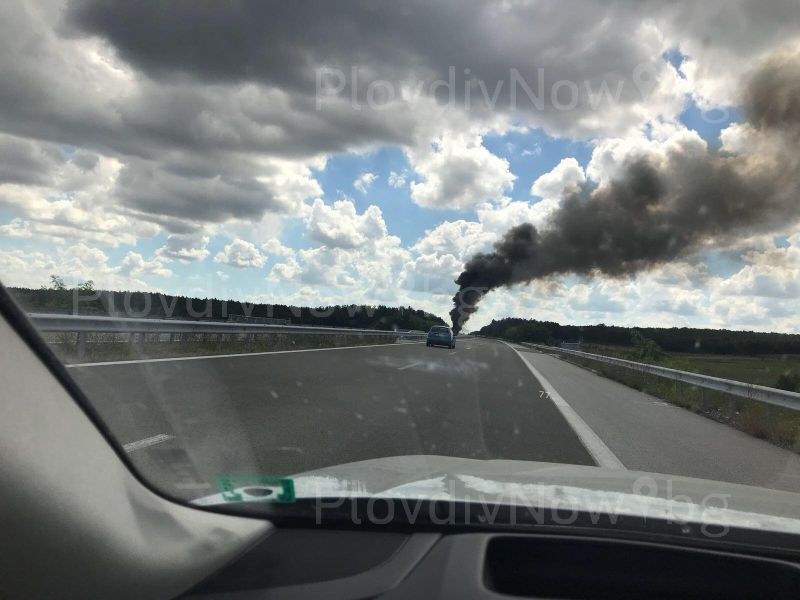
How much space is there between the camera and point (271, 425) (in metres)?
8.05

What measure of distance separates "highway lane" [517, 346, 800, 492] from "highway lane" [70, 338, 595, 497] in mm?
664

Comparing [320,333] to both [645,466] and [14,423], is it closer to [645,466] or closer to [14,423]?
[645,466]

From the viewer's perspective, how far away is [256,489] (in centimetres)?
278

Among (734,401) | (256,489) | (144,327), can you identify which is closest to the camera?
(256,489)

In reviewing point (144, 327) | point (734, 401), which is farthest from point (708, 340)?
point (144, 327)

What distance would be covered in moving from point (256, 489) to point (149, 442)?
156 inches

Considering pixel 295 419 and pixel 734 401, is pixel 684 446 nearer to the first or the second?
pixel 295 419

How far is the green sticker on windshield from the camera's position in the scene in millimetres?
2701

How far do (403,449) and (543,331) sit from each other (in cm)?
9746

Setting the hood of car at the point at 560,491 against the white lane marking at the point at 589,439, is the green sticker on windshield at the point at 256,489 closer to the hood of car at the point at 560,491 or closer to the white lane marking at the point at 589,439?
the hood of car at the point at 560,491

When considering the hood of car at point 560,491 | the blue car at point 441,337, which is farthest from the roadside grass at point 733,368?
the hood of car at point 560,491

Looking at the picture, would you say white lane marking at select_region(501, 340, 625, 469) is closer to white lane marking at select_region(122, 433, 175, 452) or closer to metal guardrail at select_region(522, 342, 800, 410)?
metal guardrail at select_region(522, 342, 800, 410)

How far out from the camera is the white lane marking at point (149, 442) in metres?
5.82

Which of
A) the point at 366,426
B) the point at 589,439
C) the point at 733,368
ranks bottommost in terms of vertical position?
the point at 733,368
